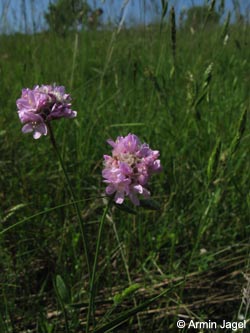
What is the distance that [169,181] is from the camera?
1.27 metres

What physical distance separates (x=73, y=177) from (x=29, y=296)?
48 centimetres

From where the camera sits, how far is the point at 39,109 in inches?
27.6

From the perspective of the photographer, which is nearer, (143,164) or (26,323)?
(143,164)

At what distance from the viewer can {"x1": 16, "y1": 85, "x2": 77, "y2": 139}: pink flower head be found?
2.29 ft

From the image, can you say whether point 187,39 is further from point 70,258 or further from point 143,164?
point 143,164

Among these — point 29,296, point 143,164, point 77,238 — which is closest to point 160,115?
point 77,238

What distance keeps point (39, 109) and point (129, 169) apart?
0.62ft

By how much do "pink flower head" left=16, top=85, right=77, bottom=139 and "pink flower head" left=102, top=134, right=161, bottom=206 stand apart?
0.39 feet

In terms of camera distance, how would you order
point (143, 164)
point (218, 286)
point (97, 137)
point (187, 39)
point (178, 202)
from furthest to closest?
1. point (187, 39)
2. point (97, 137)
3. point (178, 202)
4. point (218, 286)
5. point (143, 164)

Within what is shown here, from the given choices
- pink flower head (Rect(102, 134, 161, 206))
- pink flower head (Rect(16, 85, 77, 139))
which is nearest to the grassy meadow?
pink flower head (Rect(102, 134, 161, 206))

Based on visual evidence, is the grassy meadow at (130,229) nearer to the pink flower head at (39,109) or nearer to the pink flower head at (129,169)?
the pink flower head at (129,169)

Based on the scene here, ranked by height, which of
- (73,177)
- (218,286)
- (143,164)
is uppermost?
(143,164)

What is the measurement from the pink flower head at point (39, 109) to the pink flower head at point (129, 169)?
0.39ft

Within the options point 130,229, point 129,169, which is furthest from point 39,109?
point 130,229
